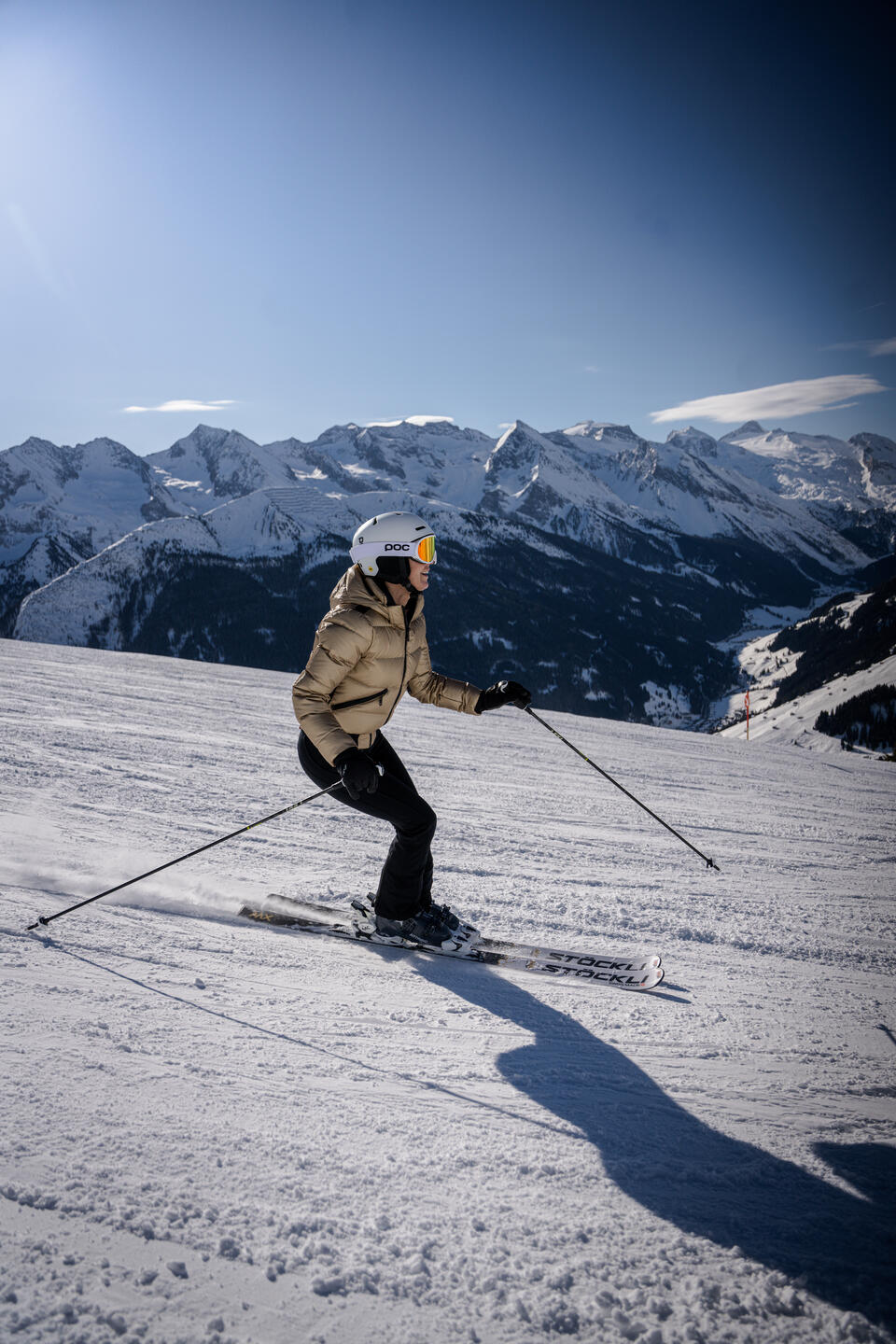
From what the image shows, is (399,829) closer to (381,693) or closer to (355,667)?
(381,693)

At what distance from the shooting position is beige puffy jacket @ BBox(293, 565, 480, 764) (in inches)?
139

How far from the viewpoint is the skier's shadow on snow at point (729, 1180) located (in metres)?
1.82

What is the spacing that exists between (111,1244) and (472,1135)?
1.07 meters

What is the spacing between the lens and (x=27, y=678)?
11734 mm

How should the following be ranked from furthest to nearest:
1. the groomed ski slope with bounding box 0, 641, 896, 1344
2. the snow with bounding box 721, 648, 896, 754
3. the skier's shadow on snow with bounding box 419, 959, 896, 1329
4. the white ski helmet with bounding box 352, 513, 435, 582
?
the snow with bounding box 721, 648, 896, 754, the white ski helmet with bounding box 352, 513, 435, 582, the skier's shadow on snow with bounding box 419, 959, 896, 1329, the groomed ski slope with bounding box 0, 641, 896, 1344

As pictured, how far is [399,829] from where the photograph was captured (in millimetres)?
3744

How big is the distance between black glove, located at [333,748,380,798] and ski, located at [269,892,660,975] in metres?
0.99

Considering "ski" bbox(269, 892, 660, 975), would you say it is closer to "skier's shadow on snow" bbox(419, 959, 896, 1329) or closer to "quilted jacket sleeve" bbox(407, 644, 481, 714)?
"skier's shadow on snow" bbox(419, 959, 896, 1329)

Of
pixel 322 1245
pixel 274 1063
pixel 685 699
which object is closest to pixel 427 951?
pixel 274 1063

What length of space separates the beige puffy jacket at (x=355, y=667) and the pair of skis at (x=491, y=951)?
40.7 inches

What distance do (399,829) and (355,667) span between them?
3.06ft

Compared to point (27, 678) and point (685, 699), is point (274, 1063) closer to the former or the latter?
point (27, 678)

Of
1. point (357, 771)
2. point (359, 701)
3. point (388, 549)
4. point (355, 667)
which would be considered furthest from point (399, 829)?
point (388, 549)

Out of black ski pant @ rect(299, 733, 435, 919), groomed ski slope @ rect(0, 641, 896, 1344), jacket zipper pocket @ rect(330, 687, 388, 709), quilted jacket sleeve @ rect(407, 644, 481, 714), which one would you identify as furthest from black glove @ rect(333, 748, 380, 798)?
groomed ski slope @ rect(0, 641, 896, 1344)
